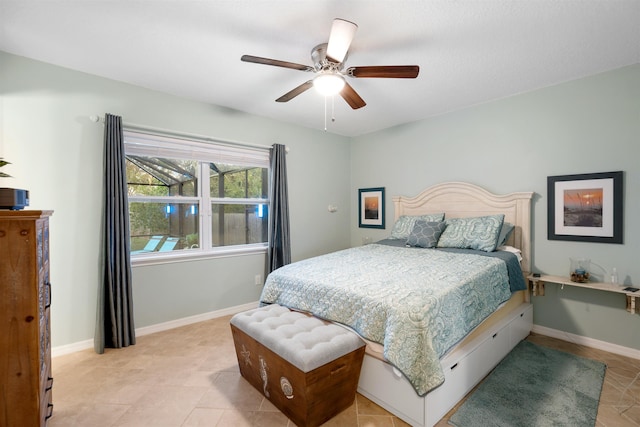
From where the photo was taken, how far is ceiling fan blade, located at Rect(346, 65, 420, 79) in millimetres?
1845

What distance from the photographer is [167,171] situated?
312 cm

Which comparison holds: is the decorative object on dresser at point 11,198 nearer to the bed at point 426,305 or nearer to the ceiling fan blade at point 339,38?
the bed at point 426,305

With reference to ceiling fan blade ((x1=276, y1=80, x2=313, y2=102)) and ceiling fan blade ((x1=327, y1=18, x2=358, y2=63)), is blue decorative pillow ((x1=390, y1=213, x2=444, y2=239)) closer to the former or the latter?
ceiling fan blade ((x1=276, y1=80, x2=313, y2=102))

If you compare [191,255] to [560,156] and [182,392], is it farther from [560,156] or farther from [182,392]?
[560,156]

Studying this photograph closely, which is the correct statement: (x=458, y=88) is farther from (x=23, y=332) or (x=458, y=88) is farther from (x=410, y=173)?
(x=23, y=332)

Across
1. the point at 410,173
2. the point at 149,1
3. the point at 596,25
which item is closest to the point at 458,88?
the point at 596,25

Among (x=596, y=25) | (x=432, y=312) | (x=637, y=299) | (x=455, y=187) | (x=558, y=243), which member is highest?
(x=596, y=25)

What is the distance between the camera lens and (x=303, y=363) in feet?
4.90

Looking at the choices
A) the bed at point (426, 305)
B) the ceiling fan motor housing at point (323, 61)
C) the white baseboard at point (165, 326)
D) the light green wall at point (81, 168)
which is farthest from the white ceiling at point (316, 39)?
the white baseboard at point (165, 326)

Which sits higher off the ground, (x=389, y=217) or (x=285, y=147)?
(x=285, y=147)

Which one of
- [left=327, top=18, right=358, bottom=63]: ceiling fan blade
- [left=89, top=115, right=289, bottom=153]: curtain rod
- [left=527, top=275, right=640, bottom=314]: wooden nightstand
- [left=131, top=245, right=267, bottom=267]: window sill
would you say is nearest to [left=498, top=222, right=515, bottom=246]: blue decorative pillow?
[left=527, top=275, right=640, bottom=314]: wooden nightstand

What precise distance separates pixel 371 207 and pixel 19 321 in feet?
Answer: 12.8

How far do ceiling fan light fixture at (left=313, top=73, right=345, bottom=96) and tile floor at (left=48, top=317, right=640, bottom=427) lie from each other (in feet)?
7.00

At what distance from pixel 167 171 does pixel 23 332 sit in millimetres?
2122
